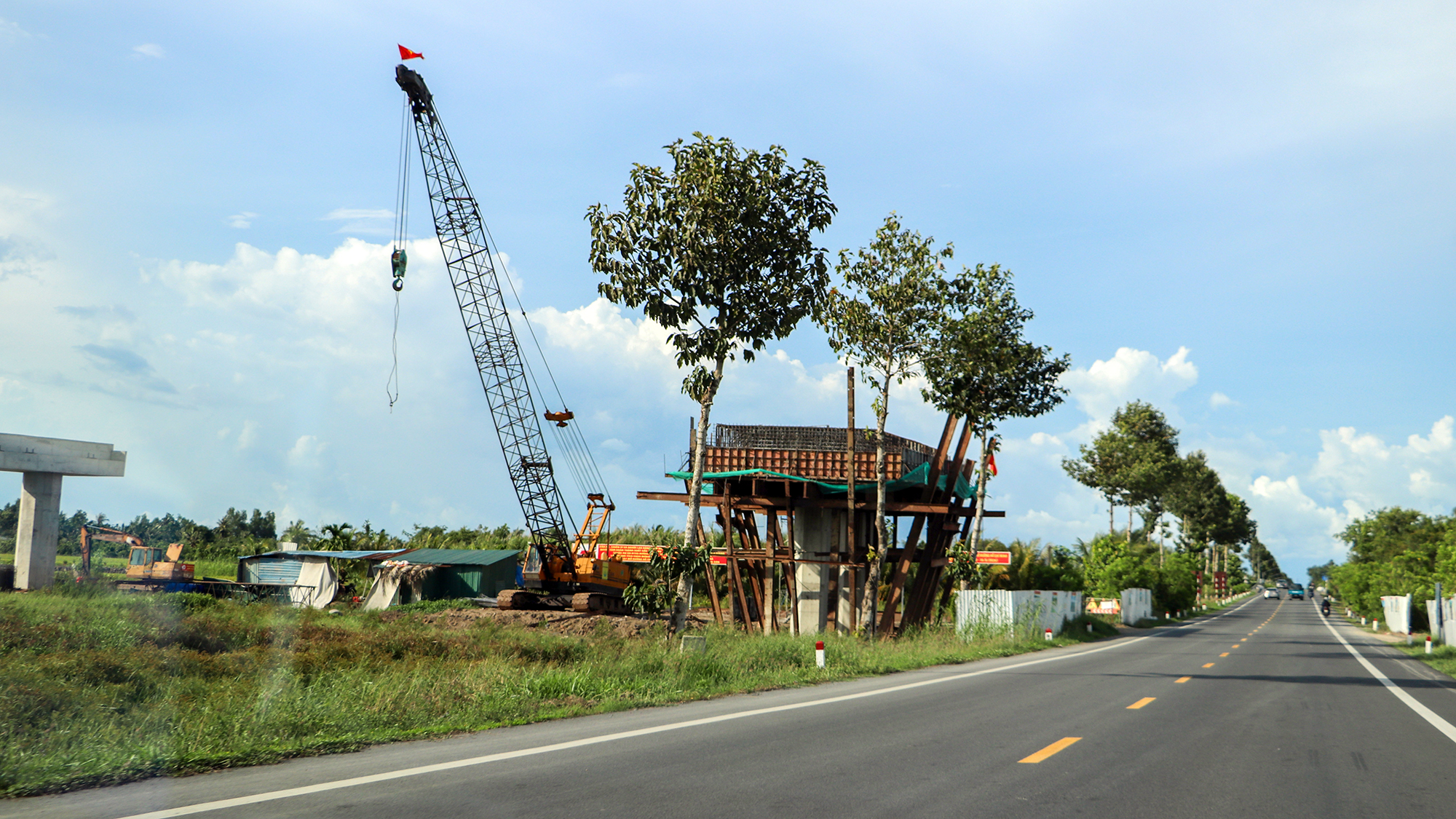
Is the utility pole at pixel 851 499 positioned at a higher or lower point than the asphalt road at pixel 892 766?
higher

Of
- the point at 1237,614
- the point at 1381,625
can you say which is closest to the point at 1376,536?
the point at 1237,614

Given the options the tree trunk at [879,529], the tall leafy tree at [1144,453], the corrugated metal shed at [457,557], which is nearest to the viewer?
the tree trunk at [879,529]

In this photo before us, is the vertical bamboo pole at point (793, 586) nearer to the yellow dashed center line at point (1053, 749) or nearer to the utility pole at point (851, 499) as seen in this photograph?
the utility pole at point (851, 499)

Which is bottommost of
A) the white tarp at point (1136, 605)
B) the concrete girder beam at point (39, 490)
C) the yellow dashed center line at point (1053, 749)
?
the white tarp at point (1136, 605)

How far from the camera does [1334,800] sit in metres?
7.41

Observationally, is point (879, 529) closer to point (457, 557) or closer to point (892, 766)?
point (892, 766)

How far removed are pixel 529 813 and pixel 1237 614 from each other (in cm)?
8009

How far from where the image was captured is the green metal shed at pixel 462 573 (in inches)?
2019

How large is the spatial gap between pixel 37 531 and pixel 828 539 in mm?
29485

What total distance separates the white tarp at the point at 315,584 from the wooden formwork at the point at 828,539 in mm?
19737

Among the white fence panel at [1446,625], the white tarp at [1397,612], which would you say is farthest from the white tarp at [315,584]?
the white tarp at [1397,612]

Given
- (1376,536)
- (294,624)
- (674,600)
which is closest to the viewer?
(674,600)

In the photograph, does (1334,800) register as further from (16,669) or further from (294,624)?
(294,624)

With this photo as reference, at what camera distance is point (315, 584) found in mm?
45188
